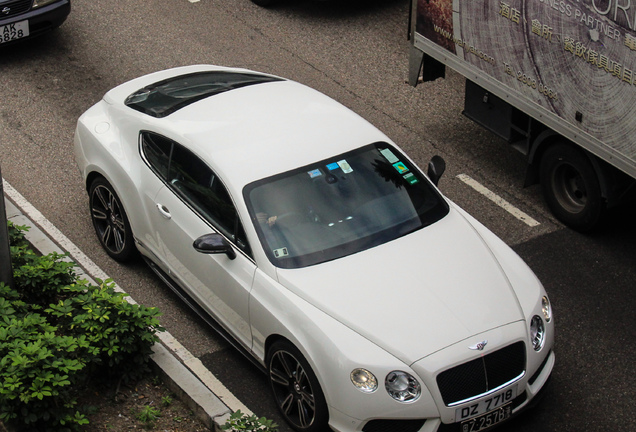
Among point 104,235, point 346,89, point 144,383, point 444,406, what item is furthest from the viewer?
point 346,89

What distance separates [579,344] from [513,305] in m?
1.31

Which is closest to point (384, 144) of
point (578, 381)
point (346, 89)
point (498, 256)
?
point (498, 256)

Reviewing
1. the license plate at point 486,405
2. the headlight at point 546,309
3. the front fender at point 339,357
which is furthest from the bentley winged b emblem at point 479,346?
the headlight at point 546,309

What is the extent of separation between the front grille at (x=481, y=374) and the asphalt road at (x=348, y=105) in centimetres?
67

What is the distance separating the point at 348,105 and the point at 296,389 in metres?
5.03

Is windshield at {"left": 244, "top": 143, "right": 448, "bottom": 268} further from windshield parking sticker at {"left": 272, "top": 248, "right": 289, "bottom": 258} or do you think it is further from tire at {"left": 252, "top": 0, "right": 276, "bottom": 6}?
tire at {"left": 252, "top": 0, "right": 276, "bottom": 6}

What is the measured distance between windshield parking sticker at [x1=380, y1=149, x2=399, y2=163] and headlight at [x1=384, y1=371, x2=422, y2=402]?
195 cm

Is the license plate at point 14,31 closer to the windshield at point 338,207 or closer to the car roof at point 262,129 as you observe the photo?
the car roof at point 262,129

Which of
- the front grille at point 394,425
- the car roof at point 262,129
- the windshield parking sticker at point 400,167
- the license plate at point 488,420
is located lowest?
the license plate at point 488,420

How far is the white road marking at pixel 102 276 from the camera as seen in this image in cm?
651

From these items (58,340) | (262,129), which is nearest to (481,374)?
(262,129)

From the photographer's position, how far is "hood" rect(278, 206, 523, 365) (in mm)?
5715

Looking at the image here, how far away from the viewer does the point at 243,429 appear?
563 cm

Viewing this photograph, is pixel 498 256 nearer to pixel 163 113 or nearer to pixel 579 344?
pixel 579 344
